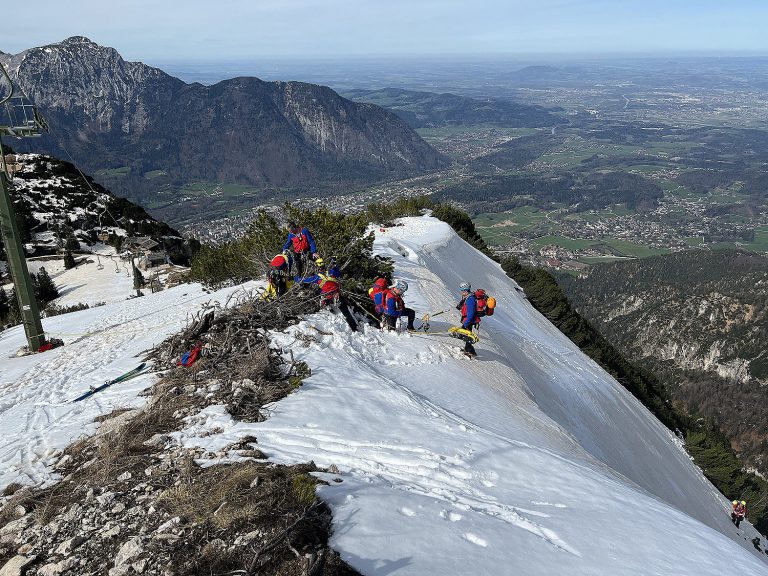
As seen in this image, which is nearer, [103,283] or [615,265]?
[103,283]

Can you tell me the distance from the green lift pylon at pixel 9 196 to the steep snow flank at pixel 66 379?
1.36 meters

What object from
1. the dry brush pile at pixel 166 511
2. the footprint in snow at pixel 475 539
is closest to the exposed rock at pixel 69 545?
the dry brush pile at pixel 166 511

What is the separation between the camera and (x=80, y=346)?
585 inches

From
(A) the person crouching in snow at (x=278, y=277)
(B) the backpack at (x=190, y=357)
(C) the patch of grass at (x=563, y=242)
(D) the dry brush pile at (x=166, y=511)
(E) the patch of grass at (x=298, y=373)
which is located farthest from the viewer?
(C) the patch of grass at (x=563, y=242)

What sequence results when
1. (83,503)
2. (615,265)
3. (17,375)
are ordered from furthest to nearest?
1. (615,265)
2. (17,375)
3. (83,503)

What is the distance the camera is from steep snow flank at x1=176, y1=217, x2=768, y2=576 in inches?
192

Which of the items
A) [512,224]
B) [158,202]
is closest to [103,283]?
[512,224]

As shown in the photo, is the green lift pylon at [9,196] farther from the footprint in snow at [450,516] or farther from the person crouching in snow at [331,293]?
the footprint in snow at [450,516]

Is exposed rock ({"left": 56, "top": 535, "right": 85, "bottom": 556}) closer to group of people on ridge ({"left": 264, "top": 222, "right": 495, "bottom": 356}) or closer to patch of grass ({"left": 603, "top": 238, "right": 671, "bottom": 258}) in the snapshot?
group of people on ridge ({"left": 264, "top": 222, "right": 495, "bottom": 356})

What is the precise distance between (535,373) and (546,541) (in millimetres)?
10814

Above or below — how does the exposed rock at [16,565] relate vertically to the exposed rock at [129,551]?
below

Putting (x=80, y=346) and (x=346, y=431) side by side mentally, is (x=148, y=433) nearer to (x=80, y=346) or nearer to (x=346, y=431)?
(x=346, y=431)

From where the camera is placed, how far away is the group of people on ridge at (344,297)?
12117 mm

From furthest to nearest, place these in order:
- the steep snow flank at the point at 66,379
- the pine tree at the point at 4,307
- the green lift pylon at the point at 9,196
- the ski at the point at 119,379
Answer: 1. the pine tree at the point at 4,307
2. the green lift pylon at the point at 9,196
3. the ski at the point at 119,379
4. the steep snow flank at the point at 66,379
